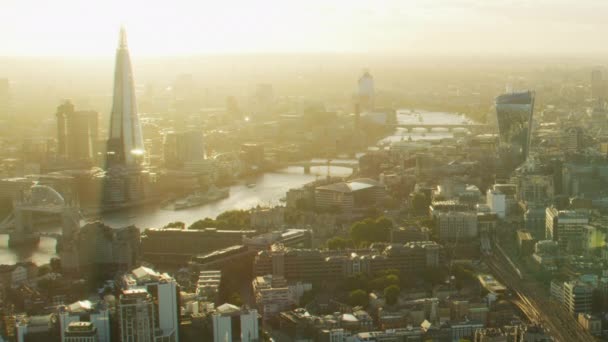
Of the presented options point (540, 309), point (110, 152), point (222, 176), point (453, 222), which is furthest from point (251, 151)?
point (540, 309)

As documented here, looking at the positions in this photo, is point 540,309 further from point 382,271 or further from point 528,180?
point 528,180

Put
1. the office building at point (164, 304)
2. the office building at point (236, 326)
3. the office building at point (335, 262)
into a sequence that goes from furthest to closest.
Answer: the office building at point (335, 262)
the office building at point (236, 326)
the office building at point (164, 304)

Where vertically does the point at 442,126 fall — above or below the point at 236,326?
below

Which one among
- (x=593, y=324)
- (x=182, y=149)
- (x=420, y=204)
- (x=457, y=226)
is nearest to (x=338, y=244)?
(x=457, y=226)

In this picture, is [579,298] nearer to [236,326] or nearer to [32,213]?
[236,326]

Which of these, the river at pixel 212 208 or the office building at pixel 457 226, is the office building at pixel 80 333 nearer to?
the river at pixel 212 208

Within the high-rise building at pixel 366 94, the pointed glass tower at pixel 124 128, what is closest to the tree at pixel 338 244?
the pointed glass tower at pixel 124 128
